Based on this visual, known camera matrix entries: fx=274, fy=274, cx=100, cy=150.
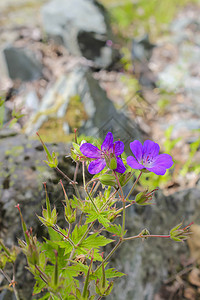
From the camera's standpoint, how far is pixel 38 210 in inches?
55.7

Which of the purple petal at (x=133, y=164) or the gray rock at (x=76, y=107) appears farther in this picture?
the gray rock at (x=76, y=107)

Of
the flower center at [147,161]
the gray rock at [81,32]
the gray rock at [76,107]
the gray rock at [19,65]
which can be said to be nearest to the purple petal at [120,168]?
the flower center at [147,161]

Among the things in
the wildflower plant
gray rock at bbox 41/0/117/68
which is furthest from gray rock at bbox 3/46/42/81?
the wildflower plant

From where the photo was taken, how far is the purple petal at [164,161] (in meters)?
0.93

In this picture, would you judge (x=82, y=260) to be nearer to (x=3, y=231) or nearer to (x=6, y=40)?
(x=3, y=231)

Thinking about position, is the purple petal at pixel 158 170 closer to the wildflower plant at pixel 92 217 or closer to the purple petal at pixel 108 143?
the wildflower plant at pixel 92 217

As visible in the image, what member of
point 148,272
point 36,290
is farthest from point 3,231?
point 148,272

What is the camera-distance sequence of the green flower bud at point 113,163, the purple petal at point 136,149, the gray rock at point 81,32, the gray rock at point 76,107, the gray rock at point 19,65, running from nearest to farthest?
the green flower bud at point 113,163
the purple petal at point 136,149
the gray rock at point 76,107
the gray rock at point 19,65
the gray rock at point 81,32

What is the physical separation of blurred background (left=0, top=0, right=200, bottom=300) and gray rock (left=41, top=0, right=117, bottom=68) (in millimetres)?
16

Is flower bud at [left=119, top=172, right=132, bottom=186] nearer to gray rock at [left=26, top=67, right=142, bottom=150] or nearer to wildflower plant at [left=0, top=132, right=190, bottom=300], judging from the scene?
wildflower plant at [left=0, top=132, right=190, bottom=300]

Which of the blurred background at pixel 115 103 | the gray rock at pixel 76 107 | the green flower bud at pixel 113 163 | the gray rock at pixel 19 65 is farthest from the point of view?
the gray rock at pixel 19 65

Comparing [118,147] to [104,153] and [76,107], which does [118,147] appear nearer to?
[104,153]

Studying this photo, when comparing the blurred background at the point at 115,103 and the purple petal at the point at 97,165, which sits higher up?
the purple petal at the point at 97,165

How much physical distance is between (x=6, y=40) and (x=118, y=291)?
421 centimetres
